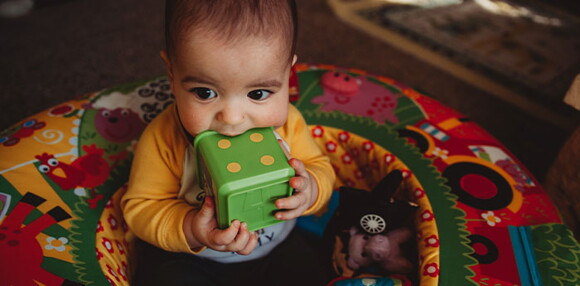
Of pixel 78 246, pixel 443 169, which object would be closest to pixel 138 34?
pixel 78 246

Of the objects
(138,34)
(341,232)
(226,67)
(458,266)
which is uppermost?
(226,67)

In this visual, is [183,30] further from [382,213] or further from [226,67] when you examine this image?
[382,213]

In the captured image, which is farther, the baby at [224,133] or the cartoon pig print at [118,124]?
the cartoon pig print at [118,124]

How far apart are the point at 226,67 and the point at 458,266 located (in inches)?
17.3

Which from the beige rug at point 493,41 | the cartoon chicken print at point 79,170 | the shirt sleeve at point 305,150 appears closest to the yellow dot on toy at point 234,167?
the shirt sleeve at point 305,150

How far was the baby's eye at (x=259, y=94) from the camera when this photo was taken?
600 millimetres

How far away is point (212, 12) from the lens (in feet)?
1.79

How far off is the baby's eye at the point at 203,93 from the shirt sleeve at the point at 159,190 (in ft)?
0.47

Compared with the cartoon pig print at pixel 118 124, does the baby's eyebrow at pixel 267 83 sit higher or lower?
higher

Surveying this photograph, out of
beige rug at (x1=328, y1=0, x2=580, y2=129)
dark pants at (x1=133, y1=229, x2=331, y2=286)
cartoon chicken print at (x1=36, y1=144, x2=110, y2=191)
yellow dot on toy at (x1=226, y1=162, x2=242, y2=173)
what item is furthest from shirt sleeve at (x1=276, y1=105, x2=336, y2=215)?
beige rug at (x1=328, y1=0, x2=580, y2=129)

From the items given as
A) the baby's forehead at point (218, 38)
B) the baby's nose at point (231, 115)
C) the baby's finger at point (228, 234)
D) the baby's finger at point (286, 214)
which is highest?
the baby's forehead at point (218, 38)

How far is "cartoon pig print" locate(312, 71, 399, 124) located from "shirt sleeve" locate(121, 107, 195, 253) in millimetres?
371

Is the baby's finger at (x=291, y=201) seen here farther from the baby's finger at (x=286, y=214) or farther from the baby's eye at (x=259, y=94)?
the baby's eye at (x=259, y=94)

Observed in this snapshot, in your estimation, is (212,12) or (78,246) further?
(78,246)
